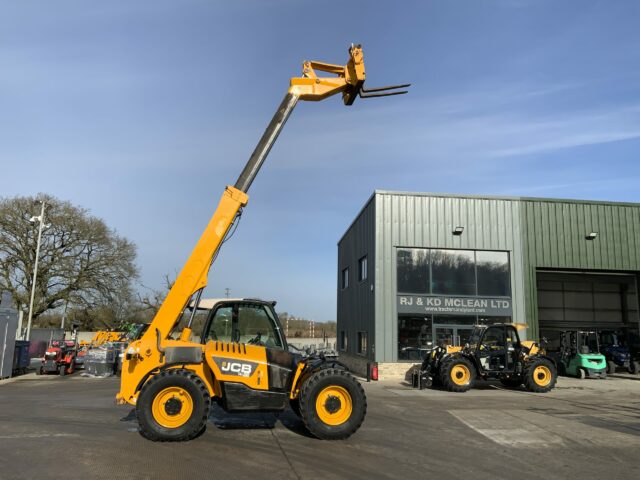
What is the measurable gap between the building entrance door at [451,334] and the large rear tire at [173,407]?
43.0 feet

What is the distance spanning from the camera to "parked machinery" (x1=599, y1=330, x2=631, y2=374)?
21062 mm

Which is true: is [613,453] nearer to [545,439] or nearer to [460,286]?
[545,439]

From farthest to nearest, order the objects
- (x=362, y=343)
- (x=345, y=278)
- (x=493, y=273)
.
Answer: (x=345, y=278)
(x=362, y=343)
(x=493, y=273)

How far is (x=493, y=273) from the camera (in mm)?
→ 19500

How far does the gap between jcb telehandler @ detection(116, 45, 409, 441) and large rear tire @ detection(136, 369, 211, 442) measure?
15mm

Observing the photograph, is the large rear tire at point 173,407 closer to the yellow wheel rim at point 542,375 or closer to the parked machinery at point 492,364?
the parked machinery at point 492,364

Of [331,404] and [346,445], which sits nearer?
[346,445]

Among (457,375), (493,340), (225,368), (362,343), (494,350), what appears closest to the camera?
(225,368)

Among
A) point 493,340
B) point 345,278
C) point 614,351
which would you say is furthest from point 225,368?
point 614,351

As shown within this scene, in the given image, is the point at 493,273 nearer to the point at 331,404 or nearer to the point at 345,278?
the point at 345,278

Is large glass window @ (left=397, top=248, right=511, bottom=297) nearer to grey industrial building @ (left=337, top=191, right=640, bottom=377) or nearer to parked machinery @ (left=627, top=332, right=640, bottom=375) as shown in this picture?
grey industrial building @ (left=337, top=191, right=640, bottom=377)

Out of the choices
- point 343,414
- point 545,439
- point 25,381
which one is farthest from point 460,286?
point 25,381

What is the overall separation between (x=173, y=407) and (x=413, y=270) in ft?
43.5

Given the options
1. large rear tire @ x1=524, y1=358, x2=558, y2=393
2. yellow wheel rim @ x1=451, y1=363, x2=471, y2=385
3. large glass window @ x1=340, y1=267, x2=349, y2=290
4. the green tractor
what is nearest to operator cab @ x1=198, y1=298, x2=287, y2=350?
yellow wheel rim @ x1=451, y1=363, x2=471, y2=385
